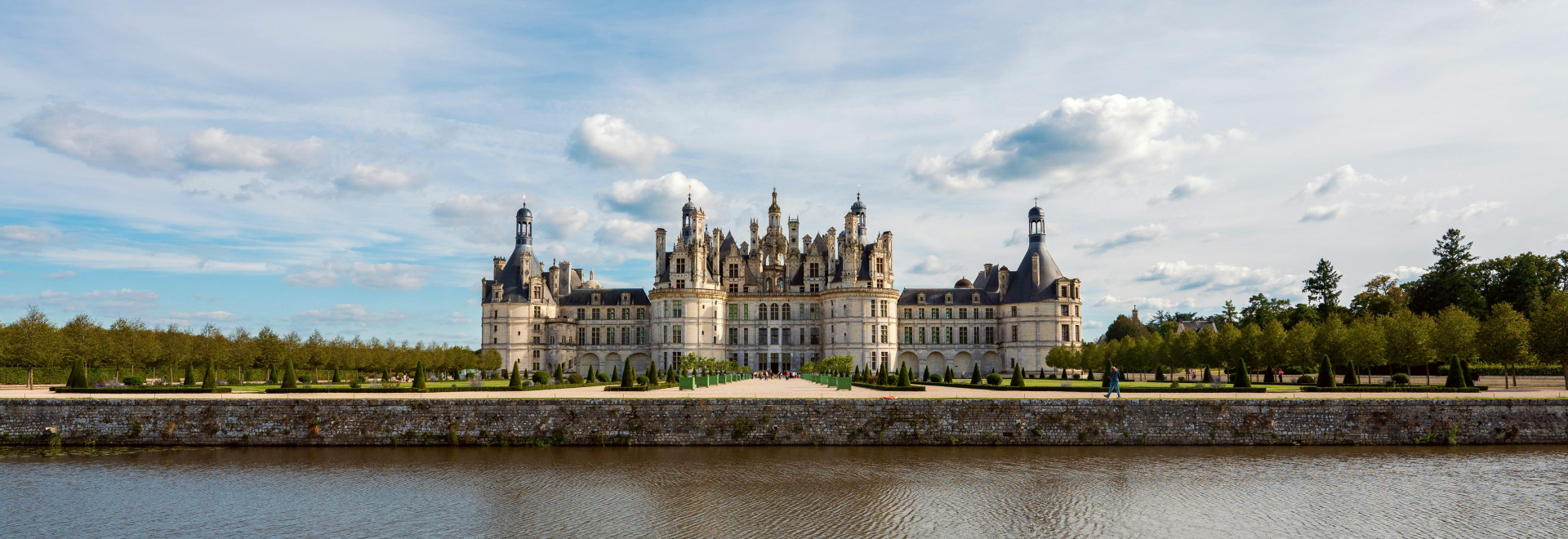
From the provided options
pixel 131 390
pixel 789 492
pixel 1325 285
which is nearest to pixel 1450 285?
pixel 1325 285

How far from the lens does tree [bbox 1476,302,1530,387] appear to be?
135 ft

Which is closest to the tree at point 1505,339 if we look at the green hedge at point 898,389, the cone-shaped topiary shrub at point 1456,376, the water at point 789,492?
the cone-shaped topiary shrub at point 1456,376

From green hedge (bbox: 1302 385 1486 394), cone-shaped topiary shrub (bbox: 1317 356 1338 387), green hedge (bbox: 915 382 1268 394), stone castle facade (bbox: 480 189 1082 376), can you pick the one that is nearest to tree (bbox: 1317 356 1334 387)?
cone-shaped topiary shrub (bbox: 1317 356 1338 387)

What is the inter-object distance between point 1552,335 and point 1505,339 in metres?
1.97

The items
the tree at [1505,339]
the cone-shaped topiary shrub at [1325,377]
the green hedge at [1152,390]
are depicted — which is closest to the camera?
the green hedge at [1152,390]

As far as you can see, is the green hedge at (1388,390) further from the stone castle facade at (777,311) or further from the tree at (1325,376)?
the stone castle facade at (777,311)

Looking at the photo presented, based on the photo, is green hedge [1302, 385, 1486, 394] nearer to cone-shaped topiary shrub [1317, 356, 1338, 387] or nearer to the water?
cone-shaped topiary shrub [1317, 356, 1338, 387]

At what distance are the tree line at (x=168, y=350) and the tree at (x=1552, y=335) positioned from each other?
60.9 meters

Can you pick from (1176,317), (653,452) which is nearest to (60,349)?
(653,452)

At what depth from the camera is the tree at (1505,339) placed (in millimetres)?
41156

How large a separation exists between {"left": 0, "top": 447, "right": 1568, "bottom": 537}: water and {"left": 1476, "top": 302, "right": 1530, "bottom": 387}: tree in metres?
17.1

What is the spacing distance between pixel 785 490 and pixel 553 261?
66417 mm

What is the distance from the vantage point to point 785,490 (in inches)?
843

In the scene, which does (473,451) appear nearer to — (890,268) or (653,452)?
(653,452)
